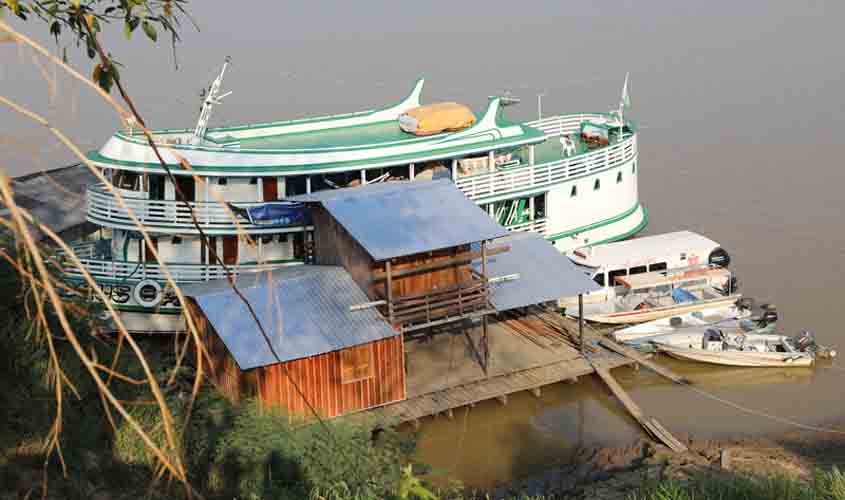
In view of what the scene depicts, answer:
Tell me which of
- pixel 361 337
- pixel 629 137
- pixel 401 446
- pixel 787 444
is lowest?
pixel 787 444

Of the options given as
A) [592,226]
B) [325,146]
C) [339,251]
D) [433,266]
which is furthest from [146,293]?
[592,226]

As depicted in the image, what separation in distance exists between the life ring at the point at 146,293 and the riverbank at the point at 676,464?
7978 millimetres

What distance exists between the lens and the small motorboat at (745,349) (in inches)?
717

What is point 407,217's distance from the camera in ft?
54.0

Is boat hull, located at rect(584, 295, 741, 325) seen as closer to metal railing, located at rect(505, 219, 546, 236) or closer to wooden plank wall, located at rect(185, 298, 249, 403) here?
metal railing, located at rect(505, 219, 546, 236)

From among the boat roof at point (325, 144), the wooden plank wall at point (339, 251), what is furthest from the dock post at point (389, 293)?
the boat roof at point (325, 144)

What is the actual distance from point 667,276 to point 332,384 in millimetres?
8887

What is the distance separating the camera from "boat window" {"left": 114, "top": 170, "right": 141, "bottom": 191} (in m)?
19.8

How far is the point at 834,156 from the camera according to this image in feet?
105

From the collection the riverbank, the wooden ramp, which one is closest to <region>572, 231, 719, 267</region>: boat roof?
the wooden ramp

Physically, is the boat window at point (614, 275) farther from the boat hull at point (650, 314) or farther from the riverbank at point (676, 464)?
the riverbank at point (676, 464)

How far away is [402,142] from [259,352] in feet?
23.2

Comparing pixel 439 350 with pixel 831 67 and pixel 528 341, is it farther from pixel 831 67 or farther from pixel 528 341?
pixel 831 67

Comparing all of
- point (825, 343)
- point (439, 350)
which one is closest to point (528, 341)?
point (439, 350)
